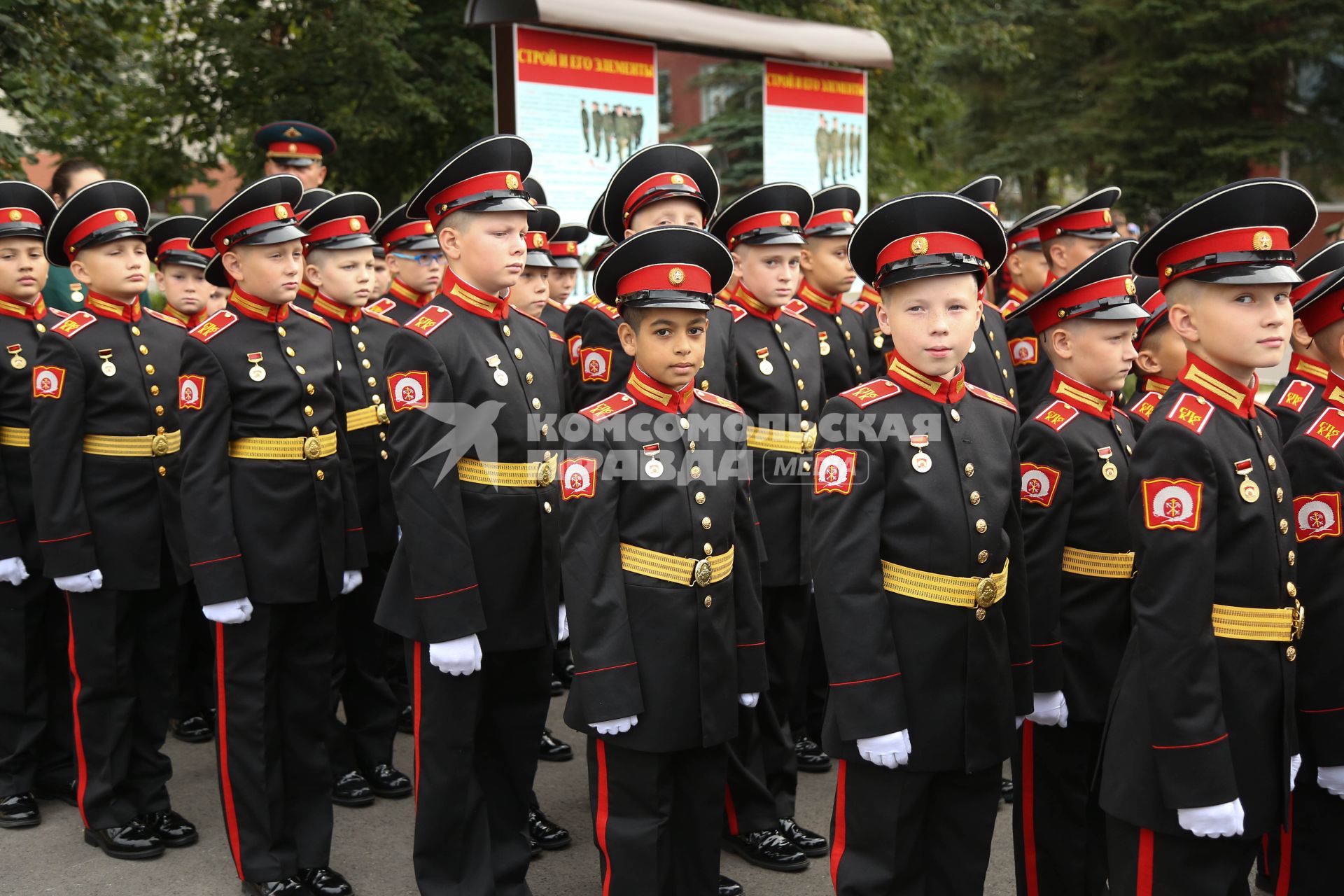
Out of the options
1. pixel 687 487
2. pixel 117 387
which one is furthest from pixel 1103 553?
pixel 117 387

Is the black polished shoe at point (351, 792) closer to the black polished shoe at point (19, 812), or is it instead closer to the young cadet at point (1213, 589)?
the black polished shoe at point (19, 812)

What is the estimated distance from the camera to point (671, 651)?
12.1ft

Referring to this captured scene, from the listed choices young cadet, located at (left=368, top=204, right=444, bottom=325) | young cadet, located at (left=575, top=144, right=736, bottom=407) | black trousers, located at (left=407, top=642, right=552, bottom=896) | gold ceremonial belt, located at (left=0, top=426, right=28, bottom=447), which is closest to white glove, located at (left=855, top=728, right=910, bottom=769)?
black trousers, located at (left=407, top=642, right=552, bottom=896)

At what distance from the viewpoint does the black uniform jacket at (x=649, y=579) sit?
3621 millimetres

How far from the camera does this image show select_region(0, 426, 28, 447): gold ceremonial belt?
545 cm

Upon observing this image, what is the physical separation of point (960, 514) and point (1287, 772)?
3.46ft

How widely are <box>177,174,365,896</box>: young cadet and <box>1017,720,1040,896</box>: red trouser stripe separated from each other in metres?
2.43

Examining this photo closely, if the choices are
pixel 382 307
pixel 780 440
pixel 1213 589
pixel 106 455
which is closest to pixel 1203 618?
pixel 1213 589

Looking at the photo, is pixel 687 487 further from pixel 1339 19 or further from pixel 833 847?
pixel 1339 19

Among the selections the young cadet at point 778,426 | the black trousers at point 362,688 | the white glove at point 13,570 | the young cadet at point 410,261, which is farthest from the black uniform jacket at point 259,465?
the young cadet at point 410,261

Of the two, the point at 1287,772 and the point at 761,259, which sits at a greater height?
the point at 761,259

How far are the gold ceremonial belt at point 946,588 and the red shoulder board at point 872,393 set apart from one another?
47 centimetres

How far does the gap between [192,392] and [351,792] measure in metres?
2.00

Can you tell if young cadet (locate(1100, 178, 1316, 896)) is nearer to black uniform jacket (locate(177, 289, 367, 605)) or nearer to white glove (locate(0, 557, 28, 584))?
black uniform jacket (locate(177, 289, 367, 605))
